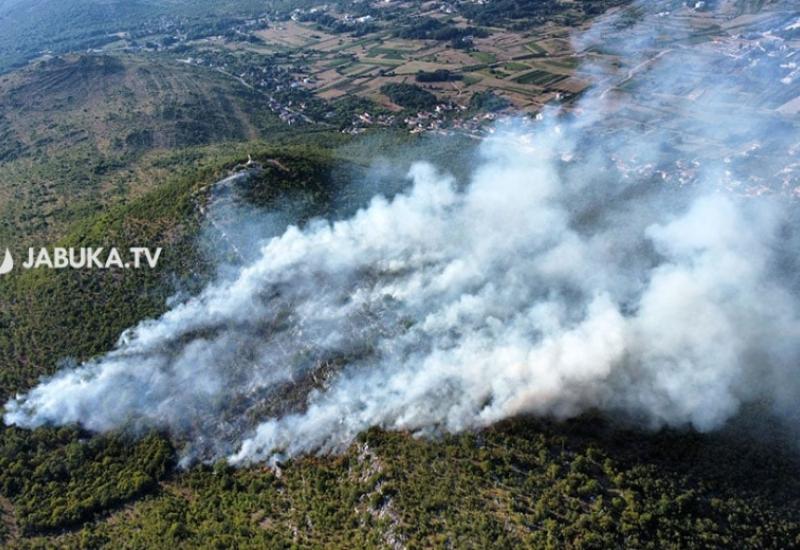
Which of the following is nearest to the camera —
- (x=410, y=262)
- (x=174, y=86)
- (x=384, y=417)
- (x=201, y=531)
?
(x=201, y=531)

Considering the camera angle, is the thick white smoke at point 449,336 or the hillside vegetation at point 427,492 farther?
the thick white smoke at point 449,336

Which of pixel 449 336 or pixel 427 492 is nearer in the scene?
pixel 427 492

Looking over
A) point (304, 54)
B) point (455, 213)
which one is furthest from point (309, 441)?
point (304, 54)

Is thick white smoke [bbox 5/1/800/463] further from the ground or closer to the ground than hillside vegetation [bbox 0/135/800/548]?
further from the ground

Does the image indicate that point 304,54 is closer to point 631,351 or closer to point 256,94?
point 256,94

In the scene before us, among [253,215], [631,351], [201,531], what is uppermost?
[253,215]

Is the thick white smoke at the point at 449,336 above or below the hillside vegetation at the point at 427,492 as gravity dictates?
above

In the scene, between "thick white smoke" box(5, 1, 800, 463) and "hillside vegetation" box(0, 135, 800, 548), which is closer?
"hillside vegetation" box(0, 135, 800, 548)

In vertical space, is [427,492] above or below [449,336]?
below
